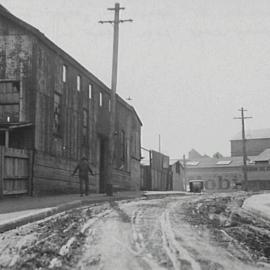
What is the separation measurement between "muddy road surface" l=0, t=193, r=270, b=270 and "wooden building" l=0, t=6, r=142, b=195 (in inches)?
315

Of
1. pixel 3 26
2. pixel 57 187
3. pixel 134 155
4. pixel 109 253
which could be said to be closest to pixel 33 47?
pixel 3 26

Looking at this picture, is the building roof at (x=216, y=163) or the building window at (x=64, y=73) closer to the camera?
the building window at (x=64, y=73)

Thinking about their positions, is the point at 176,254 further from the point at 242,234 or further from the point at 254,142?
the point at 254,142

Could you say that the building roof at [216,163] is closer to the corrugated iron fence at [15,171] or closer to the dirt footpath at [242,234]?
the corrugated iron fence at [15,171]

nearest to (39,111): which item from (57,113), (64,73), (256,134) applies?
(57,113)

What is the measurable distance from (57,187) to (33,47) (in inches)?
239

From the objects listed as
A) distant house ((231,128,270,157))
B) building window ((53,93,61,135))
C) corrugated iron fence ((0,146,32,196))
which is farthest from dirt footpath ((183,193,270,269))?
distant house ((231,128,270,157))

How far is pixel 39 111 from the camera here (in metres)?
19.4

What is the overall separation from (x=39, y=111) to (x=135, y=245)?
13275 mm

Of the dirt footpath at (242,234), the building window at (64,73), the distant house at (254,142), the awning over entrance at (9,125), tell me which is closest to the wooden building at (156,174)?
the building window at (64,73)

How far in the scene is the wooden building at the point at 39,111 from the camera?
60.4 ft

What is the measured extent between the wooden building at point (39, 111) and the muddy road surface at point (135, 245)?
315 inches

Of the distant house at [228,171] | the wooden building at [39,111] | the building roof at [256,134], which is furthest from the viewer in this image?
the building roof at [256,134]

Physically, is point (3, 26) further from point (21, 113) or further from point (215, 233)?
point (215, 233)
